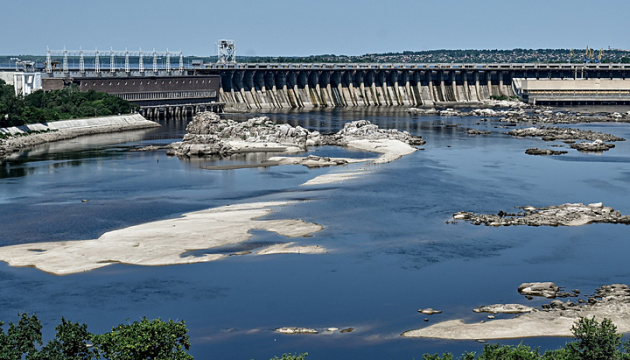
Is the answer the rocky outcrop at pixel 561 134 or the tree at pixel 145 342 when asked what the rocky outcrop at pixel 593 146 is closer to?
the rocky outcrop at pixel 561 134

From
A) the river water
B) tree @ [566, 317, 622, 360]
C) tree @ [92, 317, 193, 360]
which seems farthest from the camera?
the river water

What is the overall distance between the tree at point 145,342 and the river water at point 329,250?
694 cm

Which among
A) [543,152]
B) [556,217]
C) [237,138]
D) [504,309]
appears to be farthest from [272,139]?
[504,309]

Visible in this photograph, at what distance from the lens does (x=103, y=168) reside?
11069 centimetres

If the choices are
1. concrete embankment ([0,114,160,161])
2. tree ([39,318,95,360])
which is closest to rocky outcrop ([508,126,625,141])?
concrete embankment ([0,114,160,161])

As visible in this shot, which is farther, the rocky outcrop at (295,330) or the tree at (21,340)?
the rocky outcrop at (295,330)

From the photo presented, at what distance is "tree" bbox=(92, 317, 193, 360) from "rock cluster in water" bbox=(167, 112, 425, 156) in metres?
86.0

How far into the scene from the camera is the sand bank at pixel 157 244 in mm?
62812

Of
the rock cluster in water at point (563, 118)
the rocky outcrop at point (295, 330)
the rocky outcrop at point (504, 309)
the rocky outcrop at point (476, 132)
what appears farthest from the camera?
the rock cluster in water at point (563, 118)

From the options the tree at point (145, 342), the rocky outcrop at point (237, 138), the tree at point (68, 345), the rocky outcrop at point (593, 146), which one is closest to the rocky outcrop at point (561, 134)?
the rocky outcrop at point (593, 146)

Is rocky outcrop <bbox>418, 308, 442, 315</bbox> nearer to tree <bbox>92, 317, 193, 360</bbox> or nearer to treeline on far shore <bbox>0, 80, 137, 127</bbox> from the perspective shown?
tree <bbox>92, 317, 193, 360</bbox>

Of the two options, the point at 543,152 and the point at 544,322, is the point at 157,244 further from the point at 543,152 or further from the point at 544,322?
the point at 543,152

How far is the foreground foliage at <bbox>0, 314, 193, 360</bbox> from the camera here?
128 ft

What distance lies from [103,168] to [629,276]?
71.1 meters
